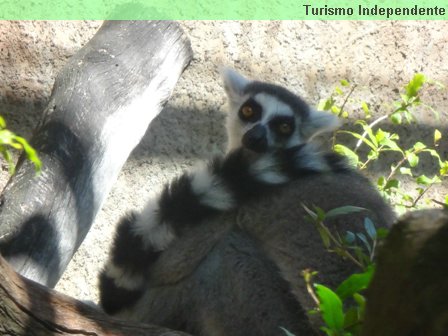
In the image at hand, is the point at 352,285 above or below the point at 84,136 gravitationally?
below

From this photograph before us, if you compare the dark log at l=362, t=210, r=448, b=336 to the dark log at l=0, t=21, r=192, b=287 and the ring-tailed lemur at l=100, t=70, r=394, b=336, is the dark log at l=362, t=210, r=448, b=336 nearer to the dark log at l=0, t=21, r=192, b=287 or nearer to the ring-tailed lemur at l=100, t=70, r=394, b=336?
the ring-tailed lemur at l=100, t=70, r=394, b=336

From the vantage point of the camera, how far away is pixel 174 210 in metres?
3.20

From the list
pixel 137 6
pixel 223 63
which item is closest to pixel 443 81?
pixel 223 63

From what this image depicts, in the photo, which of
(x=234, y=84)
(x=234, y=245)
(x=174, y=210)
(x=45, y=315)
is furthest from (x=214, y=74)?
(x=45, y=315)

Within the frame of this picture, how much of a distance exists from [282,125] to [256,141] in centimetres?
34

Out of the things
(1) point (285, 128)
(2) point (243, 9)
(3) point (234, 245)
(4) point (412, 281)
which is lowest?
(3) point (234, 245)

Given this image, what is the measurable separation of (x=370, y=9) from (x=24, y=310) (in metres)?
4.21

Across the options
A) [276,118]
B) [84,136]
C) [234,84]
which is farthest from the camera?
[234,84]

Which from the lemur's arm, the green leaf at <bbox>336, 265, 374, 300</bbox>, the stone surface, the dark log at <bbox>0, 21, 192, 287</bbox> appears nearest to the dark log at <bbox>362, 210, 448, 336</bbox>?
the green leaf at <bbox>336, 265, 374, 300</bbox>

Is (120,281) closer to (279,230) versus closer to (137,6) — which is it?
(279,230)

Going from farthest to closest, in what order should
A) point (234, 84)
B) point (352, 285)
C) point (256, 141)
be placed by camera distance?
1. point (234, 84)
2. point (256, 141)
3. point (352, 285)

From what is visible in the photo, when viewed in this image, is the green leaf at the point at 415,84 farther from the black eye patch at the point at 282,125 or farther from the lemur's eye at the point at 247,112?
the lemur's eye at the point at 247,112

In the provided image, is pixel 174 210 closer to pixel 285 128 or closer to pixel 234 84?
pixel 285 128

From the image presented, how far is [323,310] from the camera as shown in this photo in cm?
185
